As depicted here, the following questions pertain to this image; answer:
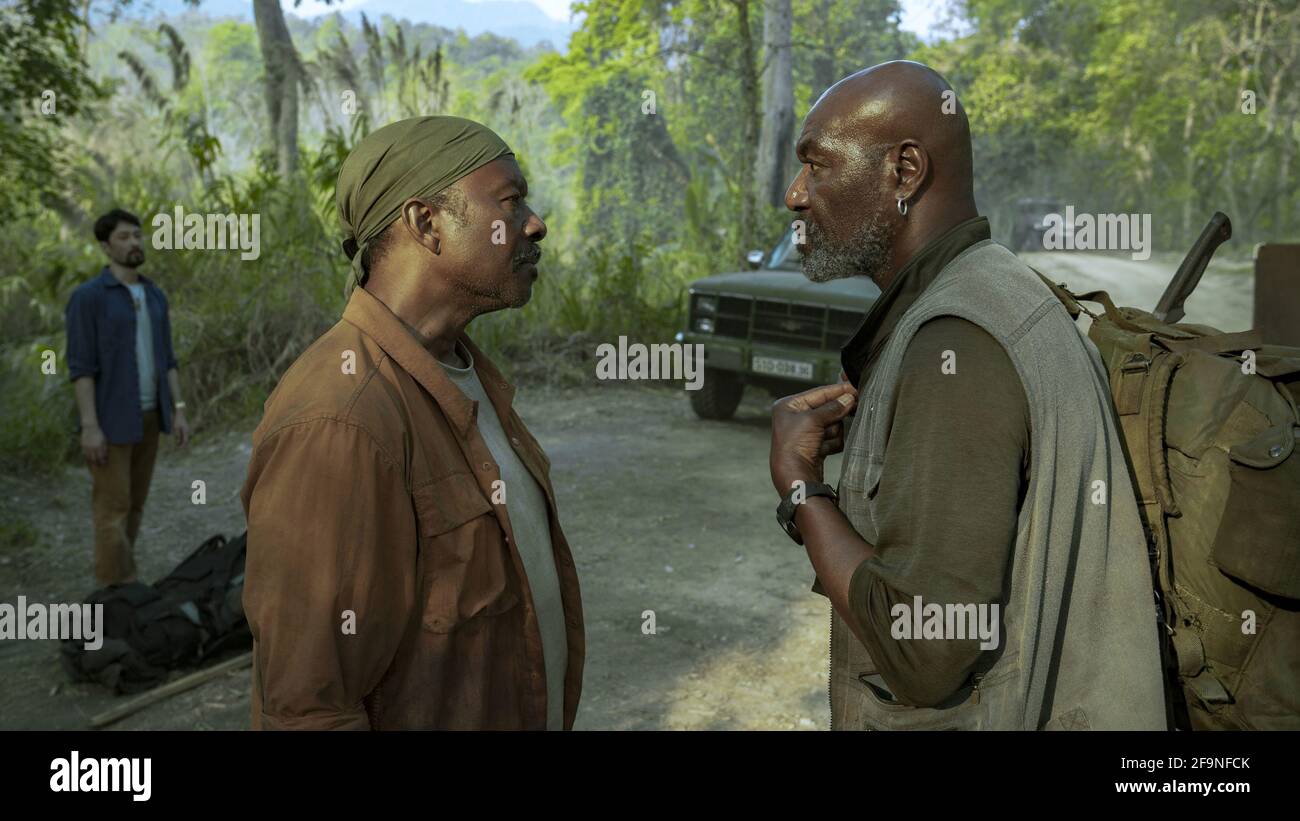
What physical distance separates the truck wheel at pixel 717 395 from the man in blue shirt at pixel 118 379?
19.1 ft

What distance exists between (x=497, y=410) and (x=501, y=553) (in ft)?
1.49

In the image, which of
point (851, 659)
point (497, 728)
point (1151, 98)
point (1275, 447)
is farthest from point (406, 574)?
point (1151, 98)

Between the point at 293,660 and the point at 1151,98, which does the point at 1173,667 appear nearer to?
the point at 293,660

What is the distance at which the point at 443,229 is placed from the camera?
2297 mm

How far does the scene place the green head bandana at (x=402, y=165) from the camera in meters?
2.26

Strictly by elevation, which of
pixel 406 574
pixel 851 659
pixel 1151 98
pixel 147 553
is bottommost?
pixel 147 553

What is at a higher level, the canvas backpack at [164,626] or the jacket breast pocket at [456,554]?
the jacket breast pocket at [456,554]

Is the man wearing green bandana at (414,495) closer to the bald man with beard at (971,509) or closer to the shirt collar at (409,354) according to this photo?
the shirt collar at (409,354)

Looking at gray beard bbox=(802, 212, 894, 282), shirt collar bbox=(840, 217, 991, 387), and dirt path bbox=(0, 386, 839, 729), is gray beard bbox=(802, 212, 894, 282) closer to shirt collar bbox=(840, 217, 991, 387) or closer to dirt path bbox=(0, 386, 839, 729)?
shirt collar bbox=(840, 217, 991, 387)

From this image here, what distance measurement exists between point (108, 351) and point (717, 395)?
6372mm

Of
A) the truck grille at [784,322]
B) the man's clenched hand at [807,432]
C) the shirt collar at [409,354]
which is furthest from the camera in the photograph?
the truck grille at [784,322]

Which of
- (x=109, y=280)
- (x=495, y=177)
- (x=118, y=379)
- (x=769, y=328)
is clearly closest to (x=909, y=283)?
(x=495, y=177)

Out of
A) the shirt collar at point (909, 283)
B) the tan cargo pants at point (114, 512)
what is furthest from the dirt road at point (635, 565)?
the shirt collar at point (909, 283)

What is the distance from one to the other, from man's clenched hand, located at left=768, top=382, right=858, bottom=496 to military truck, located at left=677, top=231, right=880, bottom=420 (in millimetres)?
7853
